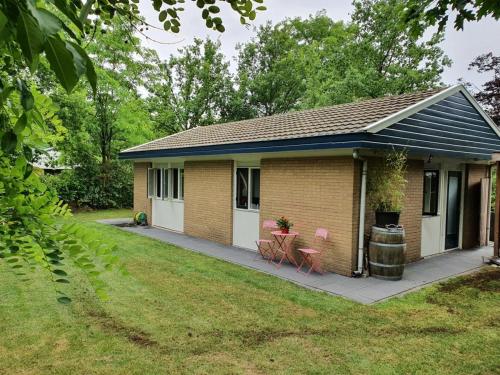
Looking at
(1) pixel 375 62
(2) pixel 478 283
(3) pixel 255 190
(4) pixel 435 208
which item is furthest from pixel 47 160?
(1) pixel 375 62

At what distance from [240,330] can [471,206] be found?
9.76m

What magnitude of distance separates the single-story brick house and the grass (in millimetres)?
2139

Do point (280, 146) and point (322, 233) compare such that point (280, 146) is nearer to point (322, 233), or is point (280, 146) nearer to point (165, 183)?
Answer: point (322, 233)

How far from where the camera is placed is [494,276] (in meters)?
8.12

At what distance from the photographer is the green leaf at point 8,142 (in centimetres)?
81

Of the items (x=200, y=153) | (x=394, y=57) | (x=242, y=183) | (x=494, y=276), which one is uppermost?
(x=394, y=57)

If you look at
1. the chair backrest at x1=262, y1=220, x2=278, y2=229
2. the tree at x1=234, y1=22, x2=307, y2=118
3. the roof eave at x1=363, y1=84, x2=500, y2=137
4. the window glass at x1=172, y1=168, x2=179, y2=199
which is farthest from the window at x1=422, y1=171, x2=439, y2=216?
the tree at x1=234, y1=22, x2=307, y2=118

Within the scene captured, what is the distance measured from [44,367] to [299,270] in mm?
5614

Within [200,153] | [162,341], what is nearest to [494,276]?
[162,341]

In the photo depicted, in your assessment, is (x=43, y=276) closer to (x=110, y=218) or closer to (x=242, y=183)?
(x=242, y=183)

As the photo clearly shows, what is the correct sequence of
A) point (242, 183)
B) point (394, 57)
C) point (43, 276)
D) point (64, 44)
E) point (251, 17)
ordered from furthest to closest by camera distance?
1. point (394, 57)
2. point (242, 183)
3. point (43, 276)
4. point (251, 17)
5. point (64, 44)

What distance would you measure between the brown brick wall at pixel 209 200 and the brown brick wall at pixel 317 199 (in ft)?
5.53

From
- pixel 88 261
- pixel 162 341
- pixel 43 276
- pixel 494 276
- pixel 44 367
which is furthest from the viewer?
pixel 494 276

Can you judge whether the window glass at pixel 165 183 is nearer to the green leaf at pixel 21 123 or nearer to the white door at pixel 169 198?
the white door at pixel 169 198
